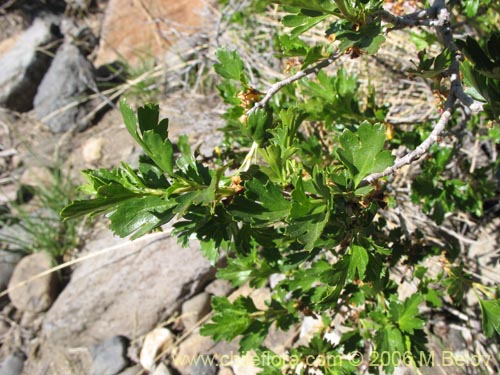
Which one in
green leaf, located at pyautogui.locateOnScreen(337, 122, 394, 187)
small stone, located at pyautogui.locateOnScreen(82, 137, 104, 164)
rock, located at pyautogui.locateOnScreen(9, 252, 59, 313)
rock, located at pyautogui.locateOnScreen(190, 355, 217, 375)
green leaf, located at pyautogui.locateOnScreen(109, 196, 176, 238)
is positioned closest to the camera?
green leaf, located at pyautogui.locateOnScreen(109, 196, 176, 238)

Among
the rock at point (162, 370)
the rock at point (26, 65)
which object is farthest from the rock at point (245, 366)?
the rock at point (26, 65)

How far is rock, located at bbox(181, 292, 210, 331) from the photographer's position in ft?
9.20

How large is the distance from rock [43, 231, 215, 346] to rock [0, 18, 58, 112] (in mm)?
2250

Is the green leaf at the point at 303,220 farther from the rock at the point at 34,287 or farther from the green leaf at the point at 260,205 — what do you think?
the rock at the point at 34,287

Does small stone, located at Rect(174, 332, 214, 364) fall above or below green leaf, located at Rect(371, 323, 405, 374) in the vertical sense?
below

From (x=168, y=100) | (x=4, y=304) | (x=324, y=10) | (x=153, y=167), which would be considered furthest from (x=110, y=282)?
(x=324, y=10)

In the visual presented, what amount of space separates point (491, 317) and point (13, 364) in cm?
269

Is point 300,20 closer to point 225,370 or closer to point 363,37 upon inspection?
point 363,37

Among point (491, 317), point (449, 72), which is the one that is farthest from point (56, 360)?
point (449, 72)

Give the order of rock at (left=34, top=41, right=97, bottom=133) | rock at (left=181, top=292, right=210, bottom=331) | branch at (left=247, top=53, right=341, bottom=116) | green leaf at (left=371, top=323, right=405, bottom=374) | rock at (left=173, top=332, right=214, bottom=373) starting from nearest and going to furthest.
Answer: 1. branch at (left=247, top=53, right=341, bottom=116)
2. green leaf at (left=371, top=323, right=405, bottom=374)
3. rock at (left=173, top=332, right=214, bottom=373)
4. rock at (left=181, top=292, right=210, bottom=331)
5. rock at (left=34, top=41, right=97, bottom=133)

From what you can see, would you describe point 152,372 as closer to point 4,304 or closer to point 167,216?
point 4,304

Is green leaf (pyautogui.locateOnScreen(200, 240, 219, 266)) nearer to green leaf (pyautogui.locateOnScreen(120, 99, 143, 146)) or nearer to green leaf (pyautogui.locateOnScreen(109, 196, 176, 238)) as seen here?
green leaf (pyautogui.locateOnScreen(109, 196, 176, 238))

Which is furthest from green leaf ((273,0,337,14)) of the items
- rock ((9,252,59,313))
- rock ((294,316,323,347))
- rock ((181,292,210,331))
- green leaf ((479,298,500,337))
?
rock ((9,252,59,313))

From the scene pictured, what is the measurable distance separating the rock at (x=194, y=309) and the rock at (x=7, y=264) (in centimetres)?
131
